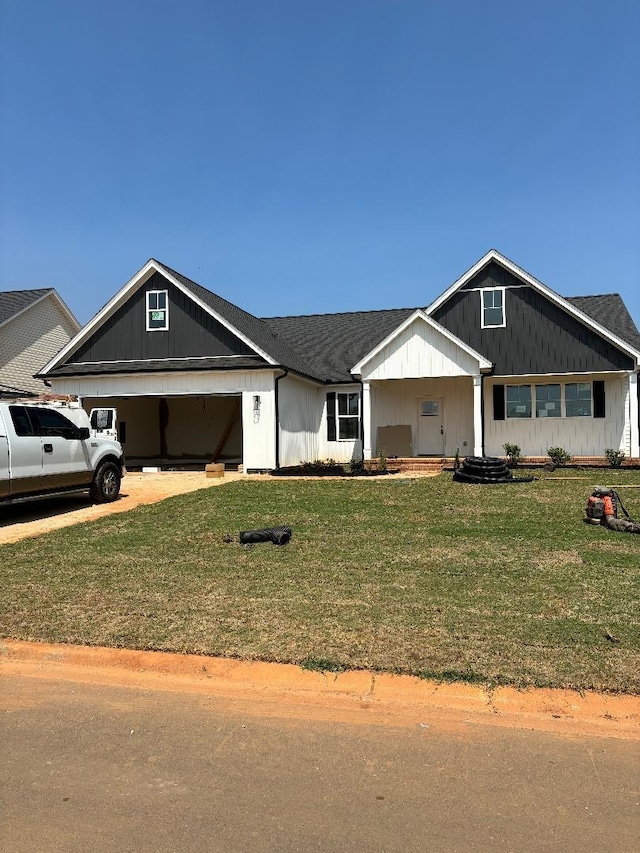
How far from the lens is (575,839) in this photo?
2691mm

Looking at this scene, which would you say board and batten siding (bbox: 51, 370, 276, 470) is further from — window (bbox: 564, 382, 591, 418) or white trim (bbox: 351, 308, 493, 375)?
window (bbox: 564, 382, 591, 418)

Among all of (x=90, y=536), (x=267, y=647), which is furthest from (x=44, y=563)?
(x=267, y=647)

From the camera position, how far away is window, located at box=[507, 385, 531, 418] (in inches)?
796

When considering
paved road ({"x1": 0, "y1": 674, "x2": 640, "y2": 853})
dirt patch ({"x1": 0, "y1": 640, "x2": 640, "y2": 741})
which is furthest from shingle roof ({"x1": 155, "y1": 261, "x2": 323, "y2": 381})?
paved road ({"x1": 0, "y1": 674, "x2": 640, "y2": 853})

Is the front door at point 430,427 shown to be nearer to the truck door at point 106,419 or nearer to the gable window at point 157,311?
the gable window at point 157,311

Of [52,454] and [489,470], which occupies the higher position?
[52,454]

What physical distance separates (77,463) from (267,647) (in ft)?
26.8

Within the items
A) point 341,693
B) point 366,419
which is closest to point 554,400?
point 366,419

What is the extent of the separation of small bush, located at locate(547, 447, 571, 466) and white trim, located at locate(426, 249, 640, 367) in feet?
11.5

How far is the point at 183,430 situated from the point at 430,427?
33.3 ft

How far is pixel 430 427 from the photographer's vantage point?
21547 mm

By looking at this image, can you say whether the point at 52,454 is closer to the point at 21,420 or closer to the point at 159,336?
the point at 21,420

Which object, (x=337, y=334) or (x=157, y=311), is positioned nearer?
(x=157, y=311)

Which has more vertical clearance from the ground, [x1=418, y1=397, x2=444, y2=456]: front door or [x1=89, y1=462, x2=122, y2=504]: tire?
[x1=418, y1=397, x2=444, y2=456]: front door
